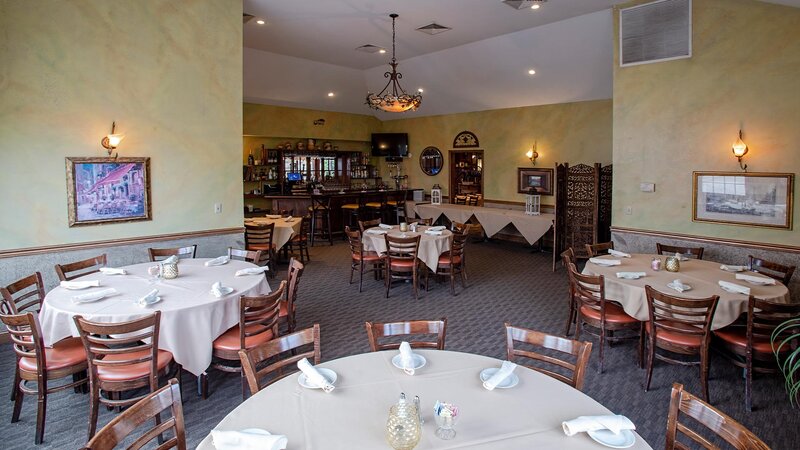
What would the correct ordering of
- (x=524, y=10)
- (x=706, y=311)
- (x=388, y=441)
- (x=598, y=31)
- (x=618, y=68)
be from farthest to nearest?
(x=598, y=31), (x=524, y=10), (x=618, y=68), (x=706, y=311), (x=388, y=441)

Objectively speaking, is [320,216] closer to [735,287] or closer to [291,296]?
[291,296]

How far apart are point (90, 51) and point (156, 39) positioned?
0.74m

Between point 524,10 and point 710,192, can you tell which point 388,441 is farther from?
point 524,10

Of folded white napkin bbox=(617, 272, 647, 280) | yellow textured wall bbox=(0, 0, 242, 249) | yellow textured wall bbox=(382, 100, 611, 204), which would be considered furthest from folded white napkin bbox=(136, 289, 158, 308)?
yellow textured wall bbox=(382, 100, 611, 204)

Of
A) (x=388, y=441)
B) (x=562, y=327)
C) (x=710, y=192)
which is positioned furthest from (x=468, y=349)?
Answer: (x=710, y=192)

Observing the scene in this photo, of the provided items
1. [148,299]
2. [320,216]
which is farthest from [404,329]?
[320,216]

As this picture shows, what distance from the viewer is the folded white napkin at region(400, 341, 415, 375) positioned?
8.26 ft

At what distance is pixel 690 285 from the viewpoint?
14.8 feet

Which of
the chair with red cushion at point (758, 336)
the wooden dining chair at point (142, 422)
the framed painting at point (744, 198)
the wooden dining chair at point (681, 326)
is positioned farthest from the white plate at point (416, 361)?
the framed painting at point (744, 198)

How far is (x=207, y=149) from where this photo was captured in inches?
247

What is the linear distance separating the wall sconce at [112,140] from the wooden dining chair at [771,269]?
725cm

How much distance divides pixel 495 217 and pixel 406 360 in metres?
8.72

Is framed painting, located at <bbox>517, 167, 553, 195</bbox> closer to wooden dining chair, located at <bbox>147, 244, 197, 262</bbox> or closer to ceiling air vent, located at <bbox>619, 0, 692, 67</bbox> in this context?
ceiling air vent, located at <bbox>619, 0, 692, 67</bbox>

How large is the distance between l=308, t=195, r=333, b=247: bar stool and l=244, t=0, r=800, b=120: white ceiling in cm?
287
